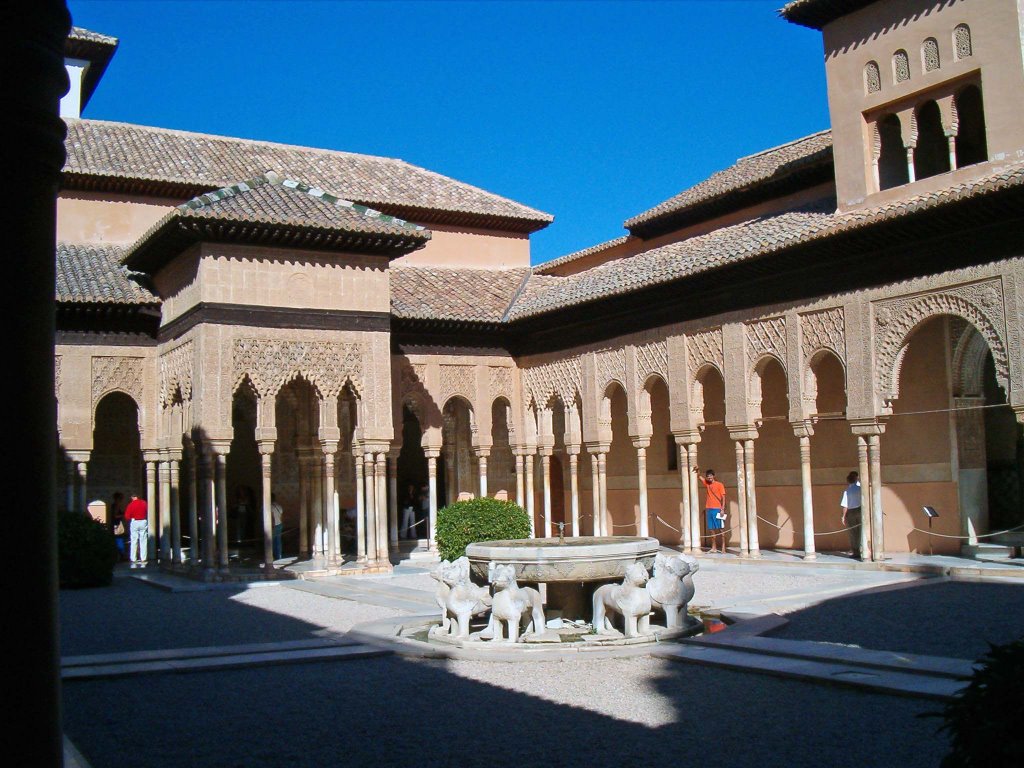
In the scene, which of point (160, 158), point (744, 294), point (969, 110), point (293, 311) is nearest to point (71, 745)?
point (293, 311)

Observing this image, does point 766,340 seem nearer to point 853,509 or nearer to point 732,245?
point 732,245

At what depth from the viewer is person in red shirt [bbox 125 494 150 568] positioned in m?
20.9

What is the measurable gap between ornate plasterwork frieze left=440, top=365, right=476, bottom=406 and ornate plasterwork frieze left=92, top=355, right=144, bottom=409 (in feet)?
19.5

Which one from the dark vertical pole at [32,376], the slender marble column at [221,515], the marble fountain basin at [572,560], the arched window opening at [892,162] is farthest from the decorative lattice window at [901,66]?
the dark vertical pole at [32,376]

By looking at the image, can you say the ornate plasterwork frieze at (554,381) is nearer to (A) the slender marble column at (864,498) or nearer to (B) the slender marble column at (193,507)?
(A) the slender marble column at (864,498)

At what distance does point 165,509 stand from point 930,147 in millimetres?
14585

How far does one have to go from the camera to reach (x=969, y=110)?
17156mm

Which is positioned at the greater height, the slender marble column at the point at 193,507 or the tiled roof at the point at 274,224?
the tiled roof at the point at 274,224

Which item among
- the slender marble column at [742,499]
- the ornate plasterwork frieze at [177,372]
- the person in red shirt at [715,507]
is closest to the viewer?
the ornate plasterwork frieze at [177,372]

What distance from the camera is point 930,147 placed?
17.8 meters

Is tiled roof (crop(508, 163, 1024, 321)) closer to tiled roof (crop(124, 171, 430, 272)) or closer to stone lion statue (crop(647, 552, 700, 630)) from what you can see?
tiled roof (crop(124, 171, 430, 272))

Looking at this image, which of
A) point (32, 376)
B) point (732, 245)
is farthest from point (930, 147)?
point (32, 376)

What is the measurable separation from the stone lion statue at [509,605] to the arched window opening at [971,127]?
11354mm

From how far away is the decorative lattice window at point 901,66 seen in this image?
650 inches
